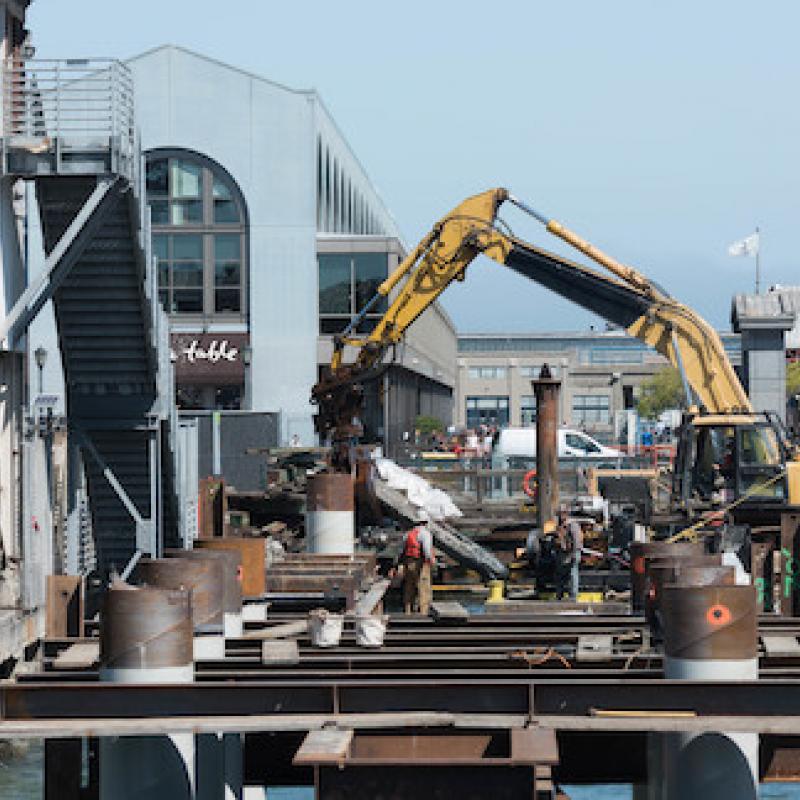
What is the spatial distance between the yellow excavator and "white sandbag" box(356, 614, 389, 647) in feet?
60.3

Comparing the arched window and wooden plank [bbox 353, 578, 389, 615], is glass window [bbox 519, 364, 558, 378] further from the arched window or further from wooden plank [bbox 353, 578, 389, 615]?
wooden plank [bbox 353, 578, 389, 615]

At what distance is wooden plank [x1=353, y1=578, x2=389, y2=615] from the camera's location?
79.0 feet

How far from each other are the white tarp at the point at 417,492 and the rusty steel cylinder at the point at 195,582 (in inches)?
979

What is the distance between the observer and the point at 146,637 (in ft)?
51.1

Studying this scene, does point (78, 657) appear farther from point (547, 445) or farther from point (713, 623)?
point (547, 445)

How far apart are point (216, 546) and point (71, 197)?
9.75 meters

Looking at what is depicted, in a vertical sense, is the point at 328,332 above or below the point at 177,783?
above

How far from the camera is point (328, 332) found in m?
73.6

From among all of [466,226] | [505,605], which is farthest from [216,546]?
[466,226]

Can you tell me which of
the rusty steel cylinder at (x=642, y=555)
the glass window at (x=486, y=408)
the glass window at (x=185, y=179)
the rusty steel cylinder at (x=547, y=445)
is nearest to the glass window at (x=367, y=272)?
the glass window at (x=185, y=179)

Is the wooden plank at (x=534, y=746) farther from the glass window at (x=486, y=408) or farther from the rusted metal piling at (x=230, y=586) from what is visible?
the glass window at (x=486, y=408)

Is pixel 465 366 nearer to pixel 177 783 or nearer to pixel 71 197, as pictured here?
pixel 71 197

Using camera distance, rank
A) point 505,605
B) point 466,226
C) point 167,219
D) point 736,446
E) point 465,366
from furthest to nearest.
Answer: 1. point 465,366
2. point 167,219
3. point 466,226
4. point 736,446
5. point 505,605

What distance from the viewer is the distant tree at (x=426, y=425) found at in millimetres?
99775
